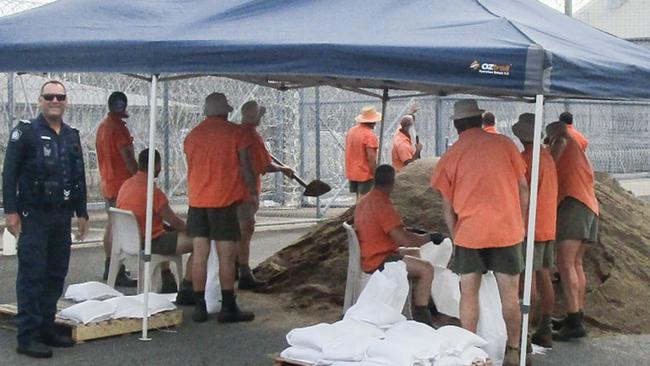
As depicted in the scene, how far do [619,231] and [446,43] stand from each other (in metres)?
4.50

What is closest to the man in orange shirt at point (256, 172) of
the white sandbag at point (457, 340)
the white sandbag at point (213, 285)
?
the white sandbag at point (213, 285)

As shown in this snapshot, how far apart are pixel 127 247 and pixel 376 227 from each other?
2392 mm

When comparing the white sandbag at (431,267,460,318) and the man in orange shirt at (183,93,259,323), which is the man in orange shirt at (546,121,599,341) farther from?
the man in orange shirt at (183,93,259,323)

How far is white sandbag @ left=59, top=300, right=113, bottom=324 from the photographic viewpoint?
781 cm

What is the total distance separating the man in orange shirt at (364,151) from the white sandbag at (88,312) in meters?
4.93

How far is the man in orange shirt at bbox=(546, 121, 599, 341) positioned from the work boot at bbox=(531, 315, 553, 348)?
11.4 inches

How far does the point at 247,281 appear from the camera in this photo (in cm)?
996

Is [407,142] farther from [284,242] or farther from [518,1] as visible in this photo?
[518,1]

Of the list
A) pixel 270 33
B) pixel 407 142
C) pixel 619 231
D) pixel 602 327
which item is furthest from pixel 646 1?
pixel 270 33

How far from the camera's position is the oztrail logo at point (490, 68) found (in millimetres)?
6062

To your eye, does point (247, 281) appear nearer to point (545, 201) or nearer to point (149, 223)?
point (149, 223)

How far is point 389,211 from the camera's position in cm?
780

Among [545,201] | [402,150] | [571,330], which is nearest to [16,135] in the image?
[545,201]

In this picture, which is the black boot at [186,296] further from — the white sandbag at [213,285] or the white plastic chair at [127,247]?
the white sandbag at [213,285]
